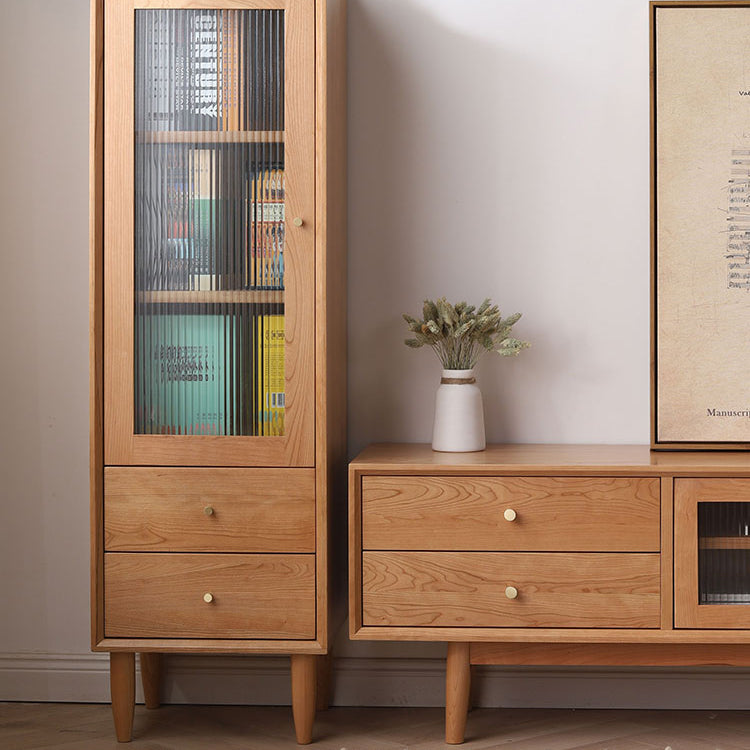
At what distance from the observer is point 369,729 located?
202cm

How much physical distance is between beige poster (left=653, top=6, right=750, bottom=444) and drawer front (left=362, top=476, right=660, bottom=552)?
330 mm

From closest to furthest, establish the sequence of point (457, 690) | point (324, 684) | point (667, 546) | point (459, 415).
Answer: point (667, 546) → point (457, 690) → point (459, 415) → point (324, 684)

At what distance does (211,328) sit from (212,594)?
0.58 metres

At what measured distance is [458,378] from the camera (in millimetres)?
1989

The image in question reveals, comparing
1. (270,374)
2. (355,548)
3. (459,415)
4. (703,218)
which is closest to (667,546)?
(459,415)

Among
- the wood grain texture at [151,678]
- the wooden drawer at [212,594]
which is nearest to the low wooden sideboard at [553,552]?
the wooden drawer at [212,594]

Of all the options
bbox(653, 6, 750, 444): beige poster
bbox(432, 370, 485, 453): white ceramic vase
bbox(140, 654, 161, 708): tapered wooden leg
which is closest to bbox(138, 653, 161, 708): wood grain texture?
bbox(140, 654, 161, 708): tapered wooden leg

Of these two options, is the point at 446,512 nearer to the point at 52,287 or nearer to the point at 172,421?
the point at 172,421

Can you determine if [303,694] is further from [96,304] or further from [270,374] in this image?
[96,304]

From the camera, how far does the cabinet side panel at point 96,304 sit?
1816 millimetres

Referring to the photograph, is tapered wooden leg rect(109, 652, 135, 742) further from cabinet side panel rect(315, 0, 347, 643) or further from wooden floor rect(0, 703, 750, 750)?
cabinet side panel rect(315, 0, 347, 643)

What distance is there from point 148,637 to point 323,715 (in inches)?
21.0

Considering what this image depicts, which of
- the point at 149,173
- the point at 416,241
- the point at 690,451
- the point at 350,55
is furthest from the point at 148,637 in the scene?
the point at 350,55

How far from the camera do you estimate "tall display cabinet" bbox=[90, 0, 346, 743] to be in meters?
1.81
